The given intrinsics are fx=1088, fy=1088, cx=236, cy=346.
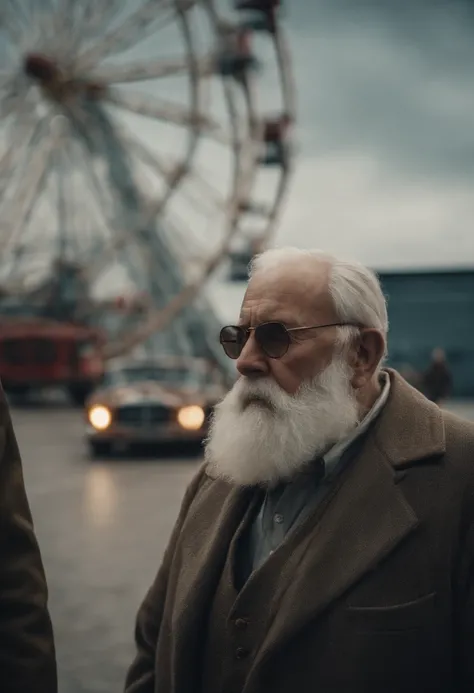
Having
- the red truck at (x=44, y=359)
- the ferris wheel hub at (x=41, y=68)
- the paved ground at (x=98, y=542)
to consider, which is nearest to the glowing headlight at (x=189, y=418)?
the paved ground at (x=98, y=542)

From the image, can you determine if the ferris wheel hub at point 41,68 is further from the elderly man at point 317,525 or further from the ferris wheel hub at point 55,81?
the elderly man at point 317,525

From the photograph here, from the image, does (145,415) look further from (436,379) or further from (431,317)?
(431,317)

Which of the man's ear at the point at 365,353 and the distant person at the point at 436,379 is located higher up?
the man's ear at the point at 365,353

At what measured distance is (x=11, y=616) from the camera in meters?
1.92

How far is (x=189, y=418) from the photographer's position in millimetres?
12320

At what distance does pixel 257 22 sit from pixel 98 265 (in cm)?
563

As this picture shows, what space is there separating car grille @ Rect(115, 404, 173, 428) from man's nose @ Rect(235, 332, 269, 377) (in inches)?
395

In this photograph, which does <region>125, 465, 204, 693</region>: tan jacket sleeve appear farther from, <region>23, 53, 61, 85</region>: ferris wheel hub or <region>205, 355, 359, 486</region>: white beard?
<region>23, 53, 61, 85</region>: ferris wheel hub

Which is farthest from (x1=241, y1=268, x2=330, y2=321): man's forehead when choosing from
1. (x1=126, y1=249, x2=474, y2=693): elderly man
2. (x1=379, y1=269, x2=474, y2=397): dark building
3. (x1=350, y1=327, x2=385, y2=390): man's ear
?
(x1=379, y1=269, x2=474, y2=397): dark building

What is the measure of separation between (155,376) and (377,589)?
11650mm

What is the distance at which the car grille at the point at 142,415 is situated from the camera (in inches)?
480

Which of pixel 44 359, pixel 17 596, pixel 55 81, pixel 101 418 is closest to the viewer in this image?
pixel 17 596

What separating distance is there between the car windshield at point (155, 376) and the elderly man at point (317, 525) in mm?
10944

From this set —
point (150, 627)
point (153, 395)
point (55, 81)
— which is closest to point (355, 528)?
point (150, 627)
